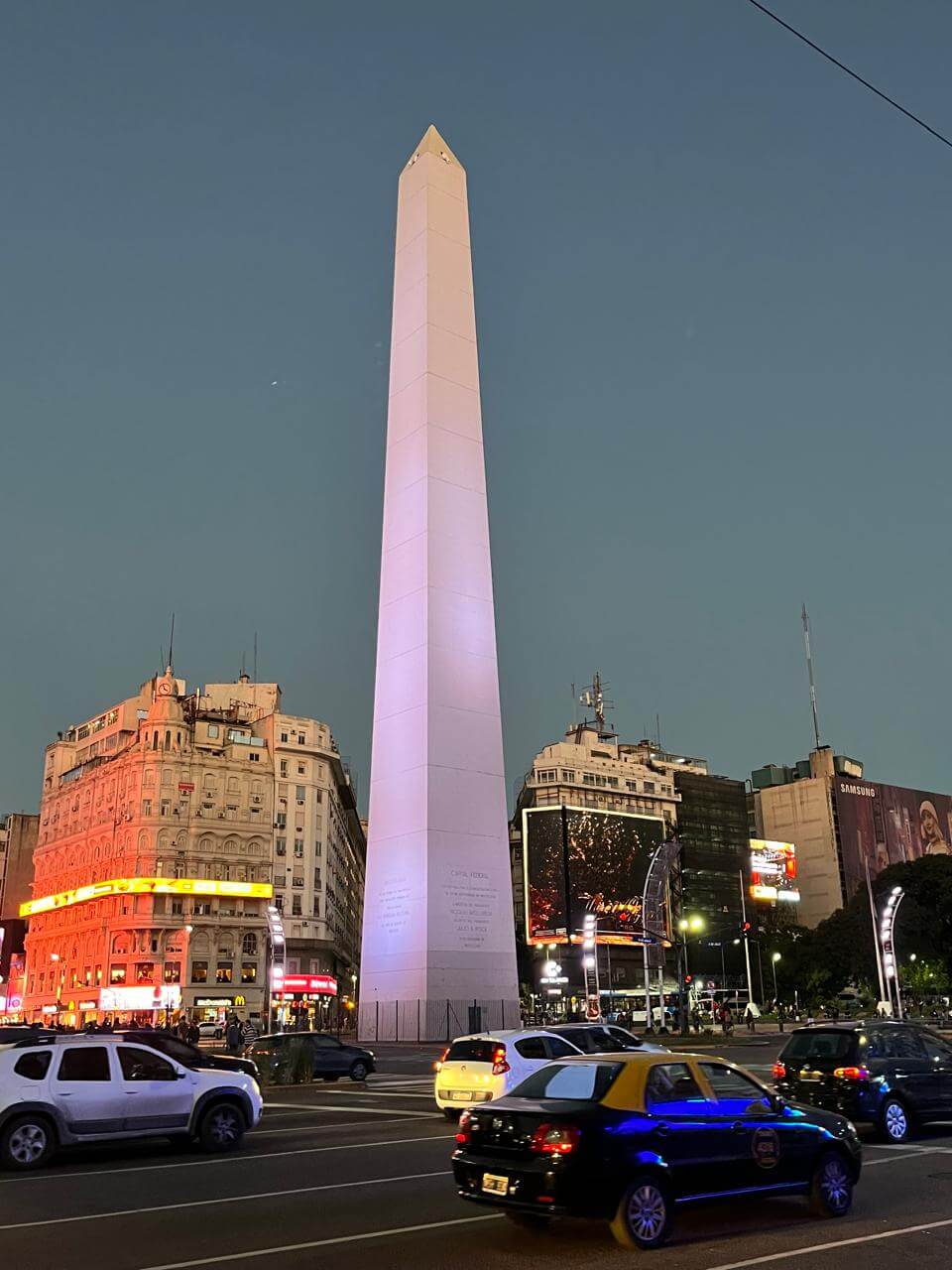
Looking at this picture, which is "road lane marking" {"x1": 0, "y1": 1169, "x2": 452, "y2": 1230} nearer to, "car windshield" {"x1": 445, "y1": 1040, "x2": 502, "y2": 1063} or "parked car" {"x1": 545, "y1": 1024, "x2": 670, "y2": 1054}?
"car windshield" {"x1": 445, "y1": 1040, "x2": 502, "y2": 1063}

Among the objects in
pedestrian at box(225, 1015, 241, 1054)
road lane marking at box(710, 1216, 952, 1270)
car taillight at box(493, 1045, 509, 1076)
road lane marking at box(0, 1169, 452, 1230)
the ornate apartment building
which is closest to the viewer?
road lane marking at box(710, 1216, 952, 1270)

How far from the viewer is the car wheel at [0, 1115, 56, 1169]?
541 inches

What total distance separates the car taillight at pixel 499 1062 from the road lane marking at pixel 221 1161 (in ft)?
3.69

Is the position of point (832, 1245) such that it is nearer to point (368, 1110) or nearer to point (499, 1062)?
point (499, 1062)

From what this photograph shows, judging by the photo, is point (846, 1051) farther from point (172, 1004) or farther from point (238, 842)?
point (238, 842)

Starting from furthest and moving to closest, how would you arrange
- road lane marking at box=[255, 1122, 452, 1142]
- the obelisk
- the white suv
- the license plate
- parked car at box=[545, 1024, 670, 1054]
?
1. the obelisk
2. road lane marking at box=[255, 1122, 452, 1142]
3. parked car at box=[545, 1024, 670, 1054]
4. the white suv
5. the license plate

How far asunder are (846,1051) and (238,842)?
86.4 metres

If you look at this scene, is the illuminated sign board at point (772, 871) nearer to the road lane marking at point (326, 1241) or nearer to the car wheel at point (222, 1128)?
the car wheel at point (222, 1128)

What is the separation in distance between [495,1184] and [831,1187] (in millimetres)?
3056

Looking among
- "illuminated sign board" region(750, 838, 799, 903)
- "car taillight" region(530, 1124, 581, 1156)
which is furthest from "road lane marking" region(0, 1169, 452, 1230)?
"illuminated sign board" region(750, 838, 799, 903)

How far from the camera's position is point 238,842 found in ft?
318

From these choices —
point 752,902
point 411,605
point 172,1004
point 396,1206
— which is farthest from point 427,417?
point 752,902

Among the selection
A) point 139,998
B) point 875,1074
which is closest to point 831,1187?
point 875,1074

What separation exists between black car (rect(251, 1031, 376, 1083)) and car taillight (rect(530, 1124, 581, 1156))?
22286 mm
